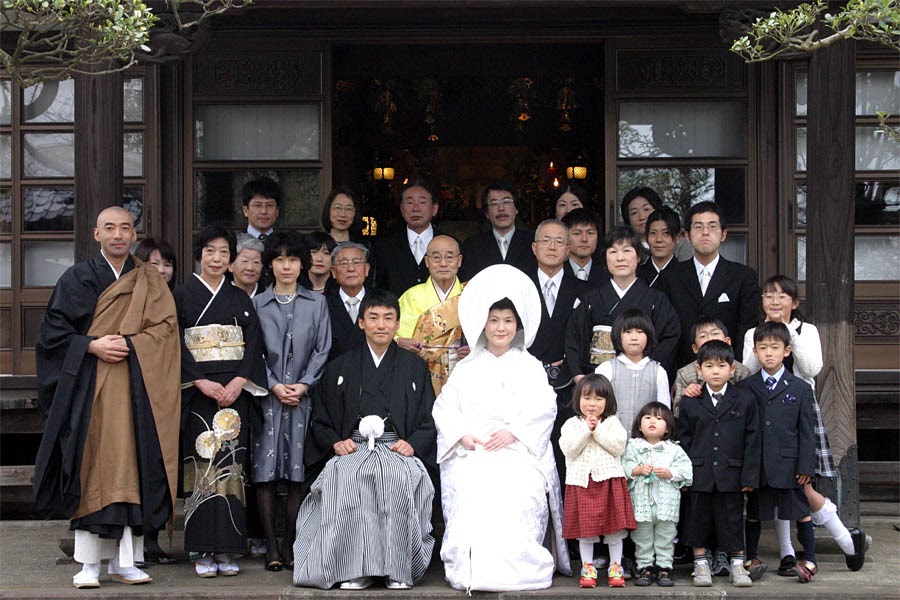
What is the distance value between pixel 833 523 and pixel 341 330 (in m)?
2.97

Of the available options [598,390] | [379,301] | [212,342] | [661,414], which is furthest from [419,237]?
[661,414]

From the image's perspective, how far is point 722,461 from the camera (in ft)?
19.8

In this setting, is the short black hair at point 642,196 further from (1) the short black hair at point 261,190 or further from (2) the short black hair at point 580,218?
(1) the short black hair at point 261,190

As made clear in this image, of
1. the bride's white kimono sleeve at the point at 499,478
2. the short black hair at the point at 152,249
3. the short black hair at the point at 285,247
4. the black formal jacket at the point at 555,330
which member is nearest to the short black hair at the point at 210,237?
the short black hair at the point at 285,247

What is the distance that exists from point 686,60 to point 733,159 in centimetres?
78

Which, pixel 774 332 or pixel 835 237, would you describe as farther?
pixel 835 237

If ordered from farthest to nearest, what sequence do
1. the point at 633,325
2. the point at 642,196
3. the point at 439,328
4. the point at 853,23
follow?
the point at 642,196
the point at 439,328
the point at 633,325
the point at 853,23

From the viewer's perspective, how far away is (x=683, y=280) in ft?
22.9

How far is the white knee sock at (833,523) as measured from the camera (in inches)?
246

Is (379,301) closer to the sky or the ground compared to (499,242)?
closer to the ground

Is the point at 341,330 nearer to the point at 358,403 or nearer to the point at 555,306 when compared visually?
the point at 358,403

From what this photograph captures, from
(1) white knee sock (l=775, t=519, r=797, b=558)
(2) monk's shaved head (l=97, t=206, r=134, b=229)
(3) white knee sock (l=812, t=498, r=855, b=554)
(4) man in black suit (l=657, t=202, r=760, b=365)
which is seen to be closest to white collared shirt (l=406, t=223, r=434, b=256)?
(4) man in black suit (l=657, t=202, r=760, b=365)

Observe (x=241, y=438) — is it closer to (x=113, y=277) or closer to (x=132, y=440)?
(x=132, y=440)

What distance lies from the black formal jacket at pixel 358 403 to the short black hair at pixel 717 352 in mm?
1483
